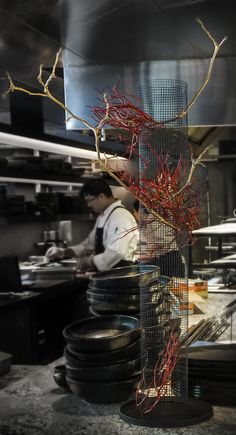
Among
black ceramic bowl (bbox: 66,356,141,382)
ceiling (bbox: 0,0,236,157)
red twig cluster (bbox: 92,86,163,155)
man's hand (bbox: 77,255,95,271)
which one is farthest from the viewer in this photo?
man's hand (bbox: 77,255,95,271)

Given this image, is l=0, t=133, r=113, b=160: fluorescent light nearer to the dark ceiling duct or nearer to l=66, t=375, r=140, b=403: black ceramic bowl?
the dark ceiling duct

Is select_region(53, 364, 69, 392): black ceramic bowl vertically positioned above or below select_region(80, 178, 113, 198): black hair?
below

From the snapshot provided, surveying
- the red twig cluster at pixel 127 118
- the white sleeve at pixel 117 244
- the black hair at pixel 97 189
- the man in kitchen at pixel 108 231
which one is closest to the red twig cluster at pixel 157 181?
the red twig cluster at pixel 127 118

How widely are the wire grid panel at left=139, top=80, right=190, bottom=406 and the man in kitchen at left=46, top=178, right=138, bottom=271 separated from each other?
3334 millimetres

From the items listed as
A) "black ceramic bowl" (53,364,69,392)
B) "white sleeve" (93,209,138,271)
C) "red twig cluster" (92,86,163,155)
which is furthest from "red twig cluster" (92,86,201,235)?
"white sleeve" (93,209,138,271)

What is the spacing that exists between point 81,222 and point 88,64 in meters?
5.64

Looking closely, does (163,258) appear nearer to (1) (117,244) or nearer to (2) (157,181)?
(2) (157,181)

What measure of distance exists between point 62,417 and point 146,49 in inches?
67.3

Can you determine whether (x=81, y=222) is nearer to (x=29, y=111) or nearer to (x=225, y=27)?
(x=29, y=111)

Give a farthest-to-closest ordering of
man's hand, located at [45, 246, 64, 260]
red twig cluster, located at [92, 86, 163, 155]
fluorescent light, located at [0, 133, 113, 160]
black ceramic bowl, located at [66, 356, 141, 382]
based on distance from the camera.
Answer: man's hand, located at [45, 246, 64, 260], fluorescent light, located at [0, 133, 113, 160], black ceramic bowl, located at [66, 356, 141, 382], red twig cluster, located at [92, 86, 163, 155]

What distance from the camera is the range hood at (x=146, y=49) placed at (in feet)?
7.15

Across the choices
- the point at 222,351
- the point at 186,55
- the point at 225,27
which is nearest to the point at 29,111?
the point at 186,55

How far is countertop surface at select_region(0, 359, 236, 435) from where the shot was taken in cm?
167

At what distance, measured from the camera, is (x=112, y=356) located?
1.83m
